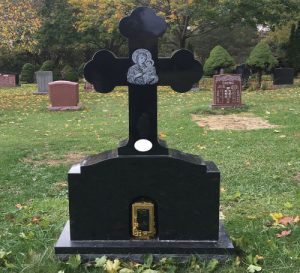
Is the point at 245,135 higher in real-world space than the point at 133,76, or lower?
lower

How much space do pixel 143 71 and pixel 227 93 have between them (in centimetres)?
1188

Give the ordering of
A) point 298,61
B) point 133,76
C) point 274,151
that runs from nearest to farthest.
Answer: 1. point 133,76
2. point 274,151
3. point 298,61

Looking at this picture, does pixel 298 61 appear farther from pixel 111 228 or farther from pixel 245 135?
pixel 111 228

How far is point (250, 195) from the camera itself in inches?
234

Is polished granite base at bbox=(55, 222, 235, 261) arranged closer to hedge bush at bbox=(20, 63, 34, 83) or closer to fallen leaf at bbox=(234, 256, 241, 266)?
fallen leaf at bbox=(234, 256, 241, 266)

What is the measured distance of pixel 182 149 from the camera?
932 centimetres

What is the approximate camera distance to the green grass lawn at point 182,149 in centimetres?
400

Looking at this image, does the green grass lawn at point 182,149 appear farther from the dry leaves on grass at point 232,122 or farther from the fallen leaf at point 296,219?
the dry leaves on grass at point 232,122

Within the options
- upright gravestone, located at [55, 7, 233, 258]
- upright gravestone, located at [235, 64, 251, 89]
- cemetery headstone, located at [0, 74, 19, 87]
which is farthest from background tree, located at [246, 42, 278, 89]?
upright gravestone, located at [55, 7, 233, 258]

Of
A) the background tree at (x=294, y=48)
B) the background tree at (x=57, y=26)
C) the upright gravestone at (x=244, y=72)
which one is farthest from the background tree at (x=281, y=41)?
the background tree at (x=57, y=26)

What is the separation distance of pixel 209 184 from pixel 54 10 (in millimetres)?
35902

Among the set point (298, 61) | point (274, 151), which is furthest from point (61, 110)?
point (298, 61)

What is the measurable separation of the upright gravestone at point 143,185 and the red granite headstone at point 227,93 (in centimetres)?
1167

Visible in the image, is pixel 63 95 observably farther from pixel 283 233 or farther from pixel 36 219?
pixel 283 233
